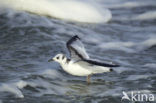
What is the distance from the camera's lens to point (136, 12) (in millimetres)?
16328

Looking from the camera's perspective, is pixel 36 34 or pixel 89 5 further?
pixel 89 5

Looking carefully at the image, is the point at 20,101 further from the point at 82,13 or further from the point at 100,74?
the point at 82,13

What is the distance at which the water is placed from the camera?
25.6 ft

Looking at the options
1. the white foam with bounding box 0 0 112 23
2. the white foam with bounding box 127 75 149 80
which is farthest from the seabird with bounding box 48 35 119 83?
the white foam with bounding box 0 0 112 23

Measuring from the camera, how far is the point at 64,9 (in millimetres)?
14117

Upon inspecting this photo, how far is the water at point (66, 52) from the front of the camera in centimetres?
779

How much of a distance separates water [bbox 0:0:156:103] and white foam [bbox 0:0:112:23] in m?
0.43

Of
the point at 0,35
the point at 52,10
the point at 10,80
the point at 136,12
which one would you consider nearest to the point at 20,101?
the point at 10,80

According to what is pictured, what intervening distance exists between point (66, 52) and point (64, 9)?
361 centimetres

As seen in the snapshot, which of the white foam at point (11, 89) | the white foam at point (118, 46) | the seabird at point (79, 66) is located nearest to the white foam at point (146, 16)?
the white foam at point (118, 46)

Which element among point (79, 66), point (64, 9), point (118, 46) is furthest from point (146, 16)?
point (79, 66)

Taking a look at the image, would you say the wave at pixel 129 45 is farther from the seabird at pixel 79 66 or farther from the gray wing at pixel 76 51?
the seabird at pixel 79 66

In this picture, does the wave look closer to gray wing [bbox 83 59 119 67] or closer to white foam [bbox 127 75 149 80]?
white foam [bbox 127 75 149 80]

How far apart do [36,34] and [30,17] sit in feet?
4.44
